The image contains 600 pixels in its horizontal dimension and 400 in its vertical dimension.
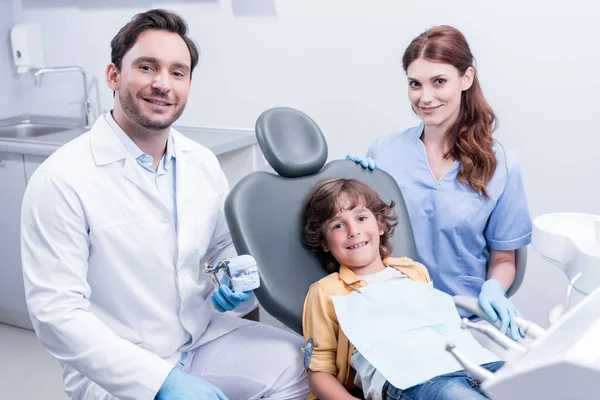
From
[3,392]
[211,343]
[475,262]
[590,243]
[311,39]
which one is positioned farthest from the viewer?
[311,39]

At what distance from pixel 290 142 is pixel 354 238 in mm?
283

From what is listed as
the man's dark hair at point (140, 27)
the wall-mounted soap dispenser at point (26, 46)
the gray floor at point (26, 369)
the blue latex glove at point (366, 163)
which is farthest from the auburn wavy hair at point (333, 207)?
the wall-mounted soap dispenser at point (26, 46)

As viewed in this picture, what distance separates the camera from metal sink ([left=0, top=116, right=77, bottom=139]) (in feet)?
10.0

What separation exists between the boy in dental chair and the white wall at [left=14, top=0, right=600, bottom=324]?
2.71ft

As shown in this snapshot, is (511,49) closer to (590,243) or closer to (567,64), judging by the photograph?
(567,64)

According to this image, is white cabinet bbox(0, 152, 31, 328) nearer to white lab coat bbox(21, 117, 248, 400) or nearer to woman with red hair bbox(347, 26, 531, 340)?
white lab coat bbox(21, 117, 248, 400)

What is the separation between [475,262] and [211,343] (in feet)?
2.27

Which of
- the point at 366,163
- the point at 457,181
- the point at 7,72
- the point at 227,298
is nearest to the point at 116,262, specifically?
the point at 227,298

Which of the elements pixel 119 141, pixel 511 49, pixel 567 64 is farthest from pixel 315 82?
pixel 119 141

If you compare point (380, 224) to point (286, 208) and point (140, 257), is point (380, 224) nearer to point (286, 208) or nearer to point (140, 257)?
point (286, 208)

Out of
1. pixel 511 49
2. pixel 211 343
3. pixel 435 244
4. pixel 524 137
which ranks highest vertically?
pixel 511 49

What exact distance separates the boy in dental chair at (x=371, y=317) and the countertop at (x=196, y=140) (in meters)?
0.97

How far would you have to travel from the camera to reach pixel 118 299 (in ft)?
4.78

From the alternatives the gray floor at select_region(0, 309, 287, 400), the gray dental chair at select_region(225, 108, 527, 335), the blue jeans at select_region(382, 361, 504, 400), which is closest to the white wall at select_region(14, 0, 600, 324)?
the gray dental chair at select_region(225, 108, 527, 335)
